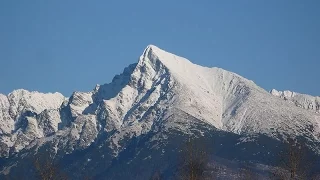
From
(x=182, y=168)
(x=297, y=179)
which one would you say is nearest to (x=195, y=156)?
(x=182, y=168)

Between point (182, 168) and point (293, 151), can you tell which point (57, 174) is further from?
point (293, 151)

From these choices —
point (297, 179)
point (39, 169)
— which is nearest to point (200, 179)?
point (297, 179)

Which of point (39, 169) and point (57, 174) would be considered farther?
point (57, 174)

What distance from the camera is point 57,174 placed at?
146m

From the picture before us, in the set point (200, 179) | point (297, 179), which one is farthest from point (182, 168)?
point (297, 179)

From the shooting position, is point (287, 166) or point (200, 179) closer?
point (287, 166)

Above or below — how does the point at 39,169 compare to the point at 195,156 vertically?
below

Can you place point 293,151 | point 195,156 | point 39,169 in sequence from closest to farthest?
point 293,151
point 39,169
point 195,156

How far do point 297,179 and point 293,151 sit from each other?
6.99m

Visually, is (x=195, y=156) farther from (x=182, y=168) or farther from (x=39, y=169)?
(x=39, y=169)

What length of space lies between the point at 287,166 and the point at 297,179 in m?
5.60

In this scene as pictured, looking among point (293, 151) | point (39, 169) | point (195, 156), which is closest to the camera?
point (293, 151)

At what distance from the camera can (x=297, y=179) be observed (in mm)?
127812

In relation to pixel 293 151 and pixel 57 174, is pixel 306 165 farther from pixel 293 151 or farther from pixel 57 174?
pixel 57 174
